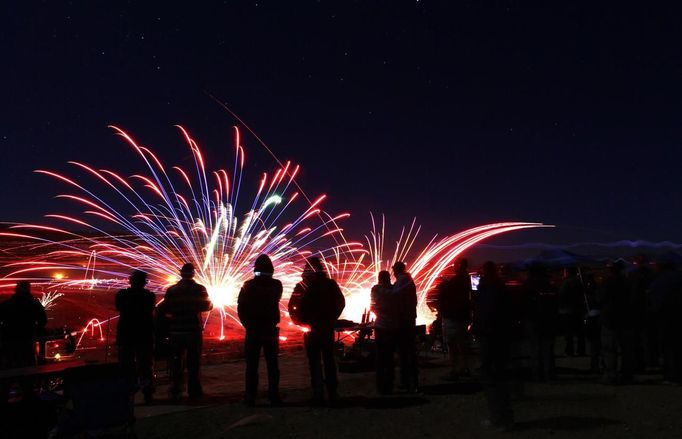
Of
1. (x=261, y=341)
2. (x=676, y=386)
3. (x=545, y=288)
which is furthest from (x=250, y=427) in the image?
(x=676, y=386)

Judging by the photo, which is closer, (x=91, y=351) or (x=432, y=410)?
(x=432, y=410)

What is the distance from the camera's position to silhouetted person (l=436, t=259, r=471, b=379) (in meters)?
9.91

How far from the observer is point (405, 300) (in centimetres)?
923

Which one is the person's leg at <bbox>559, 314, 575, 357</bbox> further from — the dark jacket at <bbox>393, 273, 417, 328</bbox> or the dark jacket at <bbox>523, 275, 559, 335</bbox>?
the dark jacket at <bbox>393, 273, 417, 328</bbox>

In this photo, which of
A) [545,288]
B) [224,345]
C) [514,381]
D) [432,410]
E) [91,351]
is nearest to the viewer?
[432,410]

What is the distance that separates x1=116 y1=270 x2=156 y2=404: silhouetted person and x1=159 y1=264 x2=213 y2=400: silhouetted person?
1.07 ft

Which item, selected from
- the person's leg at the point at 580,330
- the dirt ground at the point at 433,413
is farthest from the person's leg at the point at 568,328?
the dirt ground at the point at 433,413

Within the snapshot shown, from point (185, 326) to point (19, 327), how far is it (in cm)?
254

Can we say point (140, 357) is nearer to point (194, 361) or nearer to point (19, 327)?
point (194, 361)

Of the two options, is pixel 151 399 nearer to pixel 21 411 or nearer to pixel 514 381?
pixel 21 411

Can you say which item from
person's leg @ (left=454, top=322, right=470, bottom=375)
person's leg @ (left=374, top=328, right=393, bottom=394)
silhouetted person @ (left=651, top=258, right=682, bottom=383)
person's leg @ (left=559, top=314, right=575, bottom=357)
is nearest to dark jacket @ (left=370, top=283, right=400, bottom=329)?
person's leg @ (left=374, top=328, right=393, bottom=394)

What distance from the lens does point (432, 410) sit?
308 inches

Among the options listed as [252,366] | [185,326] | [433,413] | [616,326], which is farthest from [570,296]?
[185,326]

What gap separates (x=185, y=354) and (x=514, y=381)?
4950mm
